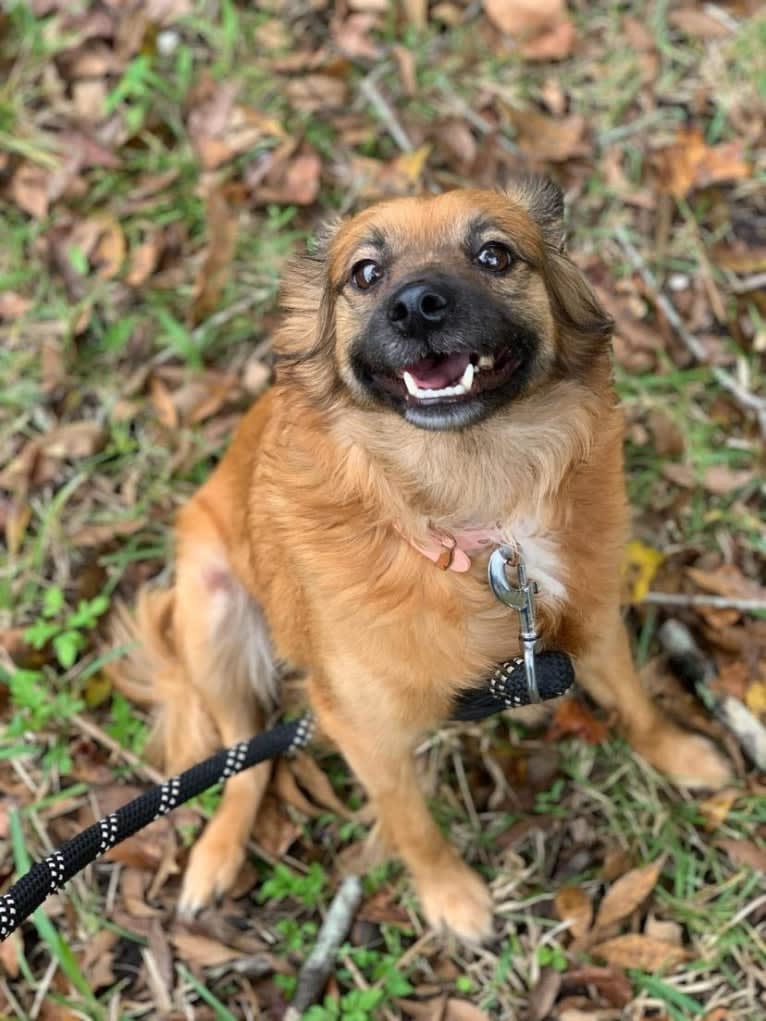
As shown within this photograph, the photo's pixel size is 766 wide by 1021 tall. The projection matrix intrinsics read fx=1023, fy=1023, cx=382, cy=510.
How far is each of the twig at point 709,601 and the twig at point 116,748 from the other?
1.94 metres

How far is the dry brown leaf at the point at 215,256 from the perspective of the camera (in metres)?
4.67

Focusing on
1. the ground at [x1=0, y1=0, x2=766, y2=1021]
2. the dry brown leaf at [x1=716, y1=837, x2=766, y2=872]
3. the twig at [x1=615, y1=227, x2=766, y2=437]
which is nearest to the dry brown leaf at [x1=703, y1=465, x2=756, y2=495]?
the ground at [x1=0, y1=0, x2=766, y2=1021]

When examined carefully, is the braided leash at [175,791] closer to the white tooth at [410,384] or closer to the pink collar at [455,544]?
the pink collar at [455,544]

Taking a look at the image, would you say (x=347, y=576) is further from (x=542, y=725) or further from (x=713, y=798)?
(x=713, y=798)

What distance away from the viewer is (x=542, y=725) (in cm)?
374

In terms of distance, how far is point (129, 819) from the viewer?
276 centimetres

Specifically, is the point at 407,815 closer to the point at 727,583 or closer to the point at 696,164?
the point at 727,583

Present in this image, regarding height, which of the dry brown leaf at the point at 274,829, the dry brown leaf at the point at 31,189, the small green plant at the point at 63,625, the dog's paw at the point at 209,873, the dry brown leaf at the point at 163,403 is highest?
the dry brown leaf at the point at 31,189

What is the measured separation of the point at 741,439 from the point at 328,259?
204 cm

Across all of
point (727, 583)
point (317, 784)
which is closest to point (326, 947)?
point (317, 784)

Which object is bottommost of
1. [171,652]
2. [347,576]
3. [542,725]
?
[542,725]

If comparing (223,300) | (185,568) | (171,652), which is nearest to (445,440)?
(185,568)

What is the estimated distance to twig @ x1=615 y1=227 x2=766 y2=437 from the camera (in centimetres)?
414

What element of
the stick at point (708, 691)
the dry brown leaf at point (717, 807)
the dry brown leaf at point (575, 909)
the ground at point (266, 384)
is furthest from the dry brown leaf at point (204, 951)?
the stick at point (708, 691)
